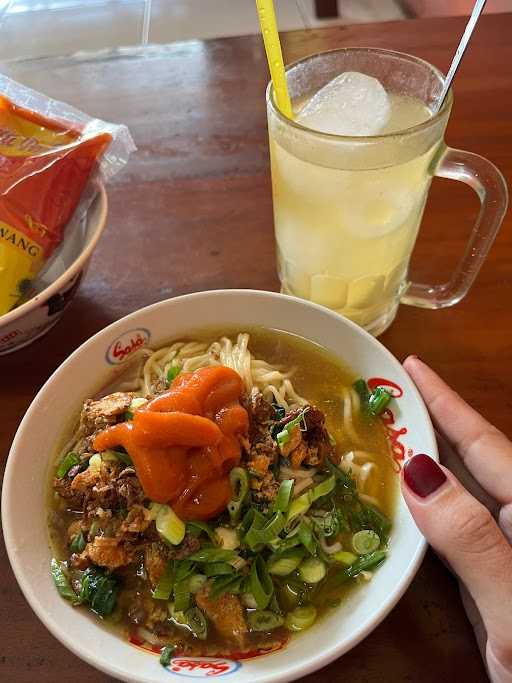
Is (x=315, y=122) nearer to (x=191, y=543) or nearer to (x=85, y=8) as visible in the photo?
(x=191, y=543)

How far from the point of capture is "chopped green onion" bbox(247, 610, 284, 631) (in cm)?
107

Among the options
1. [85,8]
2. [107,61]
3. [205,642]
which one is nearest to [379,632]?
[205,642]

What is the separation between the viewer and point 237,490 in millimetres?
1140

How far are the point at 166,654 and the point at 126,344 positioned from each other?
622 millimetres

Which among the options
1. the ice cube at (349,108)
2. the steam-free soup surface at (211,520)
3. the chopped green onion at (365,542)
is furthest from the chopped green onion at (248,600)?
the ice cube at (349,108)

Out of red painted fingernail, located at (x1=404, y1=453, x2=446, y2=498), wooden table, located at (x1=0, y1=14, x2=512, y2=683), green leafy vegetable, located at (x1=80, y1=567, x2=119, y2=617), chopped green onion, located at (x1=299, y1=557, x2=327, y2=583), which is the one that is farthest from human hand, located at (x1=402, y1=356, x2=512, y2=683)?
green leafy vegetable, located at (x1=80, y1=567, x2=119, y2=617)

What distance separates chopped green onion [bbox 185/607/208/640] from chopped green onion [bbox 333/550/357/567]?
26 centimetres

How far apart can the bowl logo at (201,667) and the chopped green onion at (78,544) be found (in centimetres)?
26

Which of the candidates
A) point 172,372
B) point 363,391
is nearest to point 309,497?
point 363,391

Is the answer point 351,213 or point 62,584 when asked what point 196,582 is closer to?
point 62,584

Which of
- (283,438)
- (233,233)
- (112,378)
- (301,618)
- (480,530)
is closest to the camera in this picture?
(480,530)

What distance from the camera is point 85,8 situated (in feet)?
13.9

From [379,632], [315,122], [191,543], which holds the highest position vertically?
[315,122]

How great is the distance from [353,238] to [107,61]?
1485mm
